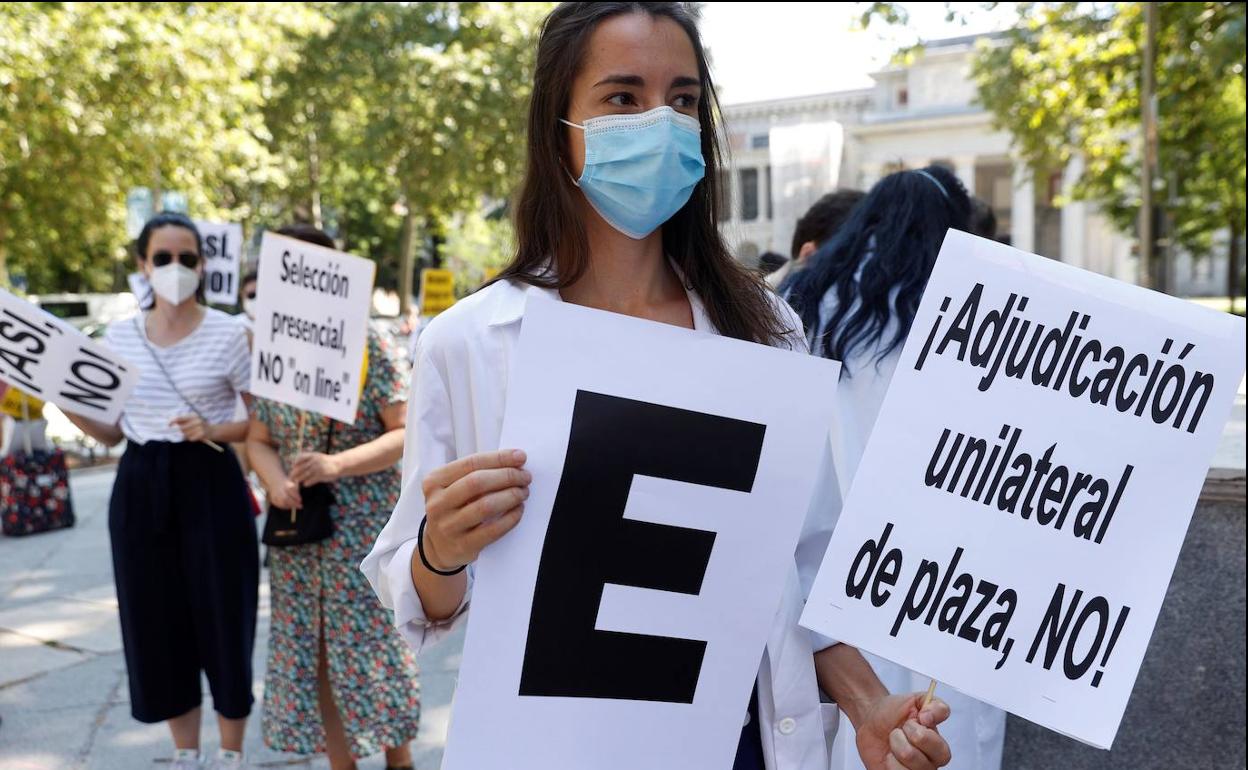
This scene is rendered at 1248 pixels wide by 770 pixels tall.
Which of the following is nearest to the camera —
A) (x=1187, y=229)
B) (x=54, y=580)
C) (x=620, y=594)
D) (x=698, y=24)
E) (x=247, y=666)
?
(x=620, y=594)

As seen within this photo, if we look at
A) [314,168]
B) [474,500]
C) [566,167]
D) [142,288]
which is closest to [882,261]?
[566,167]

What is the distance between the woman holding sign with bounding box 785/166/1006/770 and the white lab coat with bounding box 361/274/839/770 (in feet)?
2.56

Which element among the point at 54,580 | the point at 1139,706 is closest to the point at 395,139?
the point at 54,580

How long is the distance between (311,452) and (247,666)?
37.3 inches

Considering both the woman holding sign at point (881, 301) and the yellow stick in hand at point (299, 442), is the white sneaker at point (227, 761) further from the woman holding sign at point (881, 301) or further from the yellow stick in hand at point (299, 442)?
the woman holding sign at point (881, 301)

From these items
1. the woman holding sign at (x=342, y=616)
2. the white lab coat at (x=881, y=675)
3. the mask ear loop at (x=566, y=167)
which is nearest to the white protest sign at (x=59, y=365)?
the woman holding sign at (x=342, y=616)

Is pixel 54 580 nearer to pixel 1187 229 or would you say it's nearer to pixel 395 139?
pixel 395 139

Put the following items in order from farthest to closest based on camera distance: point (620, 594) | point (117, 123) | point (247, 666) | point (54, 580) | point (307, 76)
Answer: point (307, 76) → point (117, 123) → point (54, 580) → point (247, 666) → point (620, 594)

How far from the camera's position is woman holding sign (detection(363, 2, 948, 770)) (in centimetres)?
159

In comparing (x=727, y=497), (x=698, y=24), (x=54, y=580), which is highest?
(x=698, y=24)

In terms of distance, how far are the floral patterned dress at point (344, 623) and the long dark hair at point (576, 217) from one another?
2.40 meters

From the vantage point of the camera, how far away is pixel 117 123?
17.0 meters

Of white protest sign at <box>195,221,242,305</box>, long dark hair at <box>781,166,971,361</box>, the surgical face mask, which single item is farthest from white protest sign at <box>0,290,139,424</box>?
white protest sign at <box>195,221,242,305</box>

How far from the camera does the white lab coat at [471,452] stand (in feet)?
5.43
